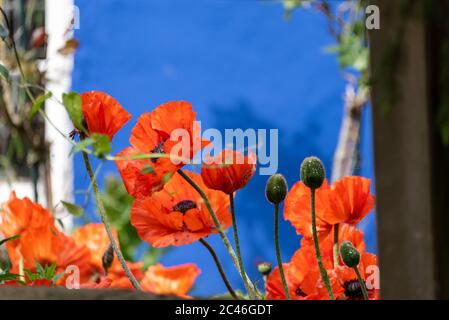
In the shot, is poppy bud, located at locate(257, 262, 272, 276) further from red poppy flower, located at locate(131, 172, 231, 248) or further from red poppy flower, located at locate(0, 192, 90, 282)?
red poppy flower, located at locate(0, 192, 90, 282)

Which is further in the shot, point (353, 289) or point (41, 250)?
point (41, 250)

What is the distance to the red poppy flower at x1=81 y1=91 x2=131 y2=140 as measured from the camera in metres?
0.83

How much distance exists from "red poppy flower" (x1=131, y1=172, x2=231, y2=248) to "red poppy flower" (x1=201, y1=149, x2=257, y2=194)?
0.15ft

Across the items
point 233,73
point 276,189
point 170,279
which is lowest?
point 170,279

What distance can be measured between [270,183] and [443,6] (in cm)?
28

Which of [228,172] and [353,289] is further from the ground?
[228,172]

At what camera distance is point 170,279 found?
1219 millimetres

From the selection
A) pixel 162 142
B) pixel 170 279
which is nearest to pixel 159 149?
pixel 162 142

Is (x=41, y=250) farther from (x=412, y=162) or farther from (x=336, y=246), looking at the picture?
(x=412, y=162)

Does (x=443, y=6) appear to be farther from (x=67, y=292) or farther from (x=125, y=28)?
(x=125, y=28)

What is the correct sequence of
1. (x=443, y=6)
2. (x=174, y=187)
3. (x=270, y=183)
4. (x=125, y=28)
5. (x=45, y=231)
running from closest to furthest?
1. (x=443, y=6)
2. (x=270, y=183)
3. (x=174, y=187)
4. (x=45, y=231)
5. (x=125, y=28)

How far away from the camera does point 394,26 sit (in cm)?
57

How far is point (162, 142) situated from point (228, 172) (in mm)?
69
